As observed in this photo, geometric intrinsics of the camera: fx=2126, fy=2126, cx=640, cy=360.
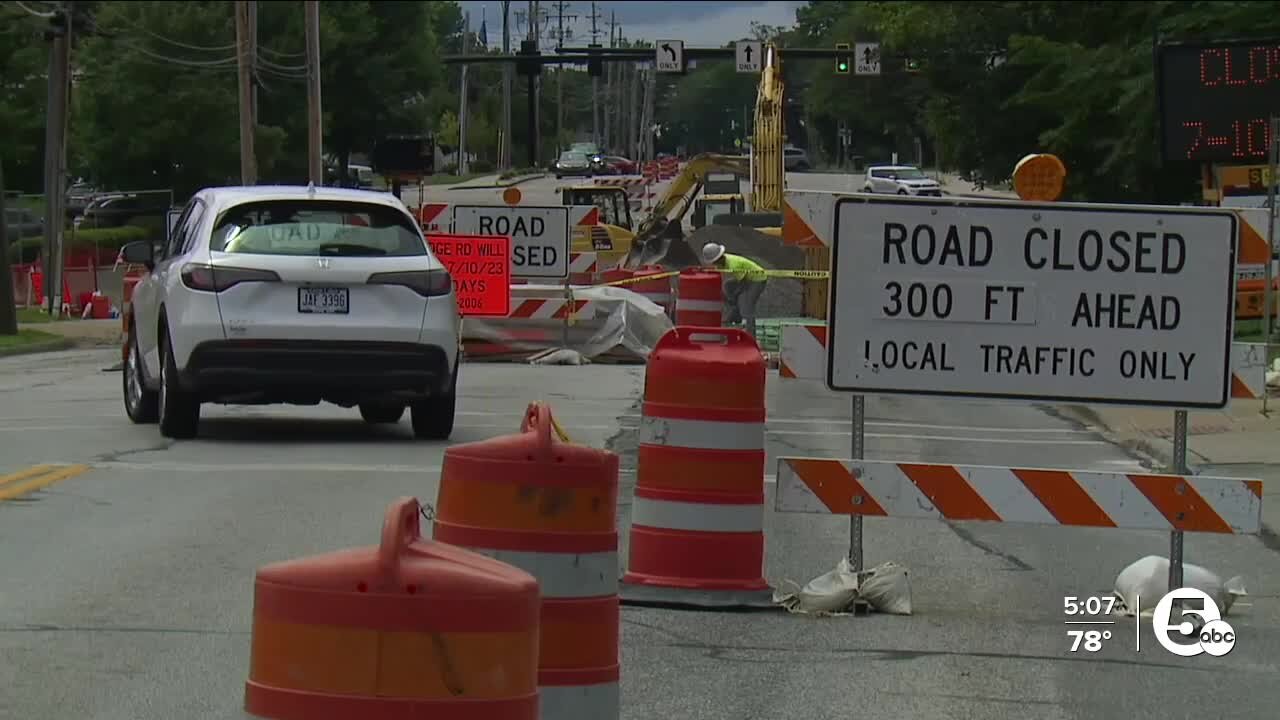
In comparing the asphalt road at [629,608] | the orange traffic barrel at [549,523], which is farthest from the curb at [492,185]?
the orange traffic barrel at [549,523]

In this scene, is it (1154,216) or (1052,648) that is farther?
(1154,216)

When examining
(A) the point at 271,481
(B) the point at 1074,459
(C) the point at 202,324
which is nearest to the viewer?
(A) the point at 271,481

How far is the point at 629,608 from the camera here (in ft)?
28.7

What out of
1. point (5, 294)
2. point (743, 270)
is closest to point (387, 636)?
point (743, 270)

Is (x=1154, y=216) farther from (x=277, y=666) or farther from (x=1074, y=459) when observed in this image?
(x=1074, y=459)

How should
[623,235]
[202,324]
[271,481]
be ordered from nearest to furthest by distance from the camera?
[271,481] < [202,324] < [623,235]

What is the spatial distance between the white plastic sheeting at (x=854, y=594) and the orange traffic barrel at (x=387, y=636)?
4642 mm

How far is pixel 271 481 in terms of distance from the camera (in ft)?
41.1

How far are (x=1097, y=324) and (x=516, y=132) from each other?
14379 cm

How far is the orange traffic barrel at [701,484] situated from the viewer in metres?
8.83

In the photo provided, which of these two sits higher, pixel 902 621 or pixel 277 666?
pixel 277 666

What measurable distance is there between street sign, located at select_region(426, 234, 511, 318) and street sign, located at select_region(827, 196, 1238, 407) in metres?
17.6

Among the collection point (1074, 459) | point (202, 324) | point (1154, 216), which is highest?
point (1154, 216)

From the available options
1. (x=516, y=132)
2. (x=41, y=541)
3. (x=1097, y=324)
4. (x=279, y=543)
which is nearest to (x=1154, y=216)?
(x=1097, y=324)
